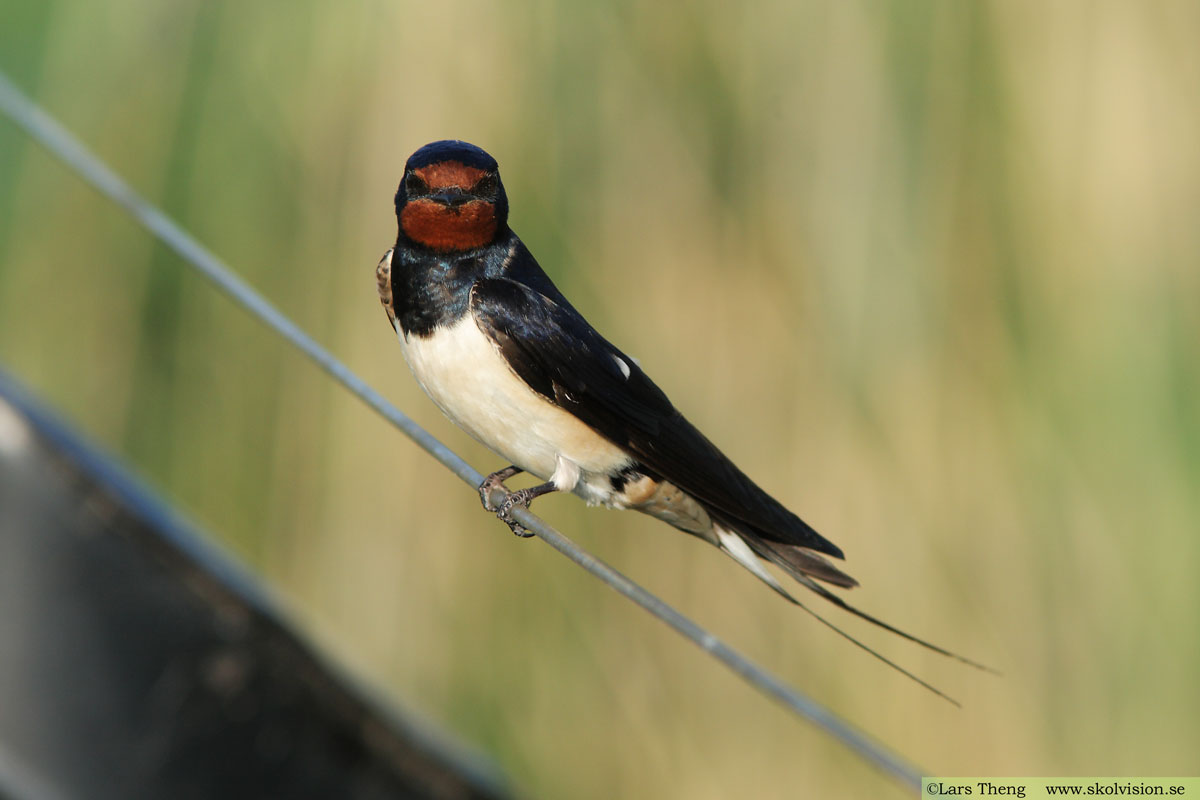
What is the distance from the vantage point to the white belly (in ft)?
2.63

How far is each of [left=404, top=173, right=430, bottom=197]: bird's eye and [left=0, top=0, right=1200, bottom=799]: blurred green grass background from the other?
0.60 m

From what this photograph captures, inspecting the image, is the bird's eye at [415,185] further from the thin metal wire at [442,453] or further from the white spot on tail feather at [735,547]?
the white spot on tail feather at [735,547]

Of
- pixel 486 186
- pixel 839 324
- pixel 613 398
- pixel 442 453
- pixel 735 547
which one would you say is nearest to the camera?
pixel 442 453

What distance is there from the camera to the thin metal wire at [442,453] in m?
0.38

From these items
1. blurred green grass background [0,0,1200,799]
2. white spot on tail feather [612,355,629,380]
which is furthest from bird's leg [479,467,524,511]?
blurred green grass background [0,0,1200,799]

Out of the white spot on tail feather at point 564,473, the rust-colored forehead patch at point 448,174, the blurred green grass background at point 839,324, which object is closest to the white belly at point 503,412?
the white spot on tail feather at point 564,473

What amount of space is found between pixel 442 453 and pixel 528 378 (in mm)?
201

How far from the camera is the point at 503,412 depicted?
2.73 ft

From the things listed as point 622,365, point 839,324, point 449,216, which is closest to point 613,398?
point 622,365

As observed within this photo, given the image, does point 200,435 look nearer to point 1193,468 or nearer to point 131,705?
point 131,705

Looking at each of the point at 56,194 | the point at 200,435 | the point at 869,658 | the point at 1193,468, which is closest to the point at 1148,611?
the point at 1193,468

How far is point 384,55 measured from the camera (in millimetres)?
1372

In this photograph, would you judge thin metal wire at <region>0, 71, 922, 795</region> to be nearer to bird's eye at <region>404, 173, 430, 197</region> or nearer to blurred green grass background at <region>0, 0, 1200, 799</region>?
bird's eye at <region>404, 173, 430, 197</region>

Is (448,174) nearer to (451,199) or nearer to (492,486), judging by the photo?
(451,199)
